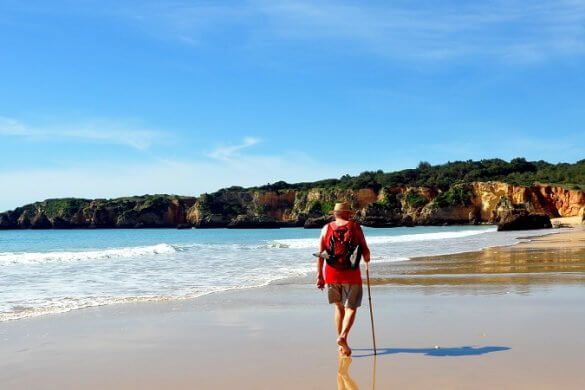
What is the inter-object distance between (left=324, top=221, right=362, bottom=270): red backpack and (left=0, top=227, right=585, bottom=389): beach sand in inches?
36.5

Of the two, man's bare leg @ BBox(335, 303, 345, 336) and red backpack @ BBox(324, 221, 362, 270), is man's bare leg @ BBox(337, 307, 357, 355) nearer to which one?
man's bare leg @ BBox(335, 303, 345, 336)

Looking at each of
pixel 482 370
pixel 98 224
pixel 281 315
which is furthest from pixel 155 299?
pixel 98 224

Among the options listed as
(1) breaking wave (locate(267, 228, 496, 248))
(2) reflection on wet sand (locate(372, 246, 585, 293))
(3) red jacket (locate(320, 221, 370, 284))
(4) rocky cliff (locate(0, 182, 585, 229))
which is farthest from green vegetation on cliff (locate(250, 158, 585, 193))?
(3) red jacket (locate(320, 221, 370, 284))

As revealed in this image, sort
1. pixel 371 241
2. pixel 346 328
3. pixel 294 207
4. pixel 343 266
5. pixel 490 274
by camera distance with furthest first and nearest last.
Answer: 1. pixel 294 207
2. pixel 371 241
3. pixel 490 274
4. pixel 343 266
5. pixel 346 328

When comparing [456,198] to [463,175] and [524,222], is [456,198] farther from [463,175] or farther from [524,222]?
[524,222]

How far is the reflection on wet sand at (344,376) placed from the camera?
511 cm

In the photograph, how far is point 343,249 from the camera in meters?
6.75

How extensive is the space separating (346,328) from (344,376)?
3.34ft

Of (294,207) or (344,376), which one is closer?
(344,376)

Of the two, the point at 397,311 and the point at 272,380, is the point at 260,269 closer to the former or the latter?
the point at 397,311

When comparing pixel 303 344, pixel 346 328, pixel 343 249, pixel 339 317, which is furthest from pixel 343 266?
pixel 303 344

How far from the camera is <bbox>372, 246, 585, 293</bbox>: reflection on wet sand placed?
1218 cm

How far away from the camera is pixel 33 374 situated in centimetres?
567

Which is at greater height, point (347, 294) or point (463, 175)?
point (463, 175)
